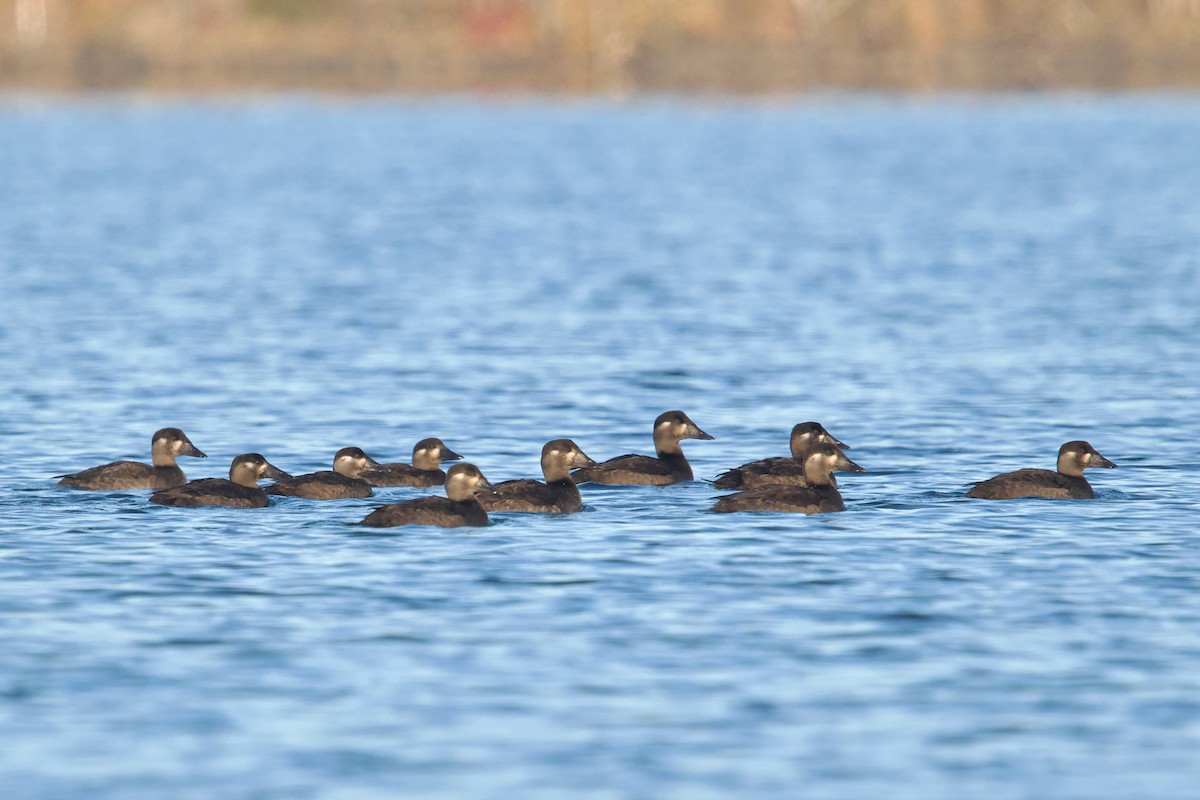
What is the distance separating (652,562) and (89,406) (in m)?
10.7

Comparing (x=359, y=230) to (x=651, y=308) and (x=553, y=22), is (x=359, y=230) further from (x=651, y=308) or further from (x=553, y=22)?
(x=553, y=22)

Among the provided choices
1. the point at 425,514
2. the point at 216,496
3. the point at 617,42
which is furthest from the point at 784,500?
the point at 617,42

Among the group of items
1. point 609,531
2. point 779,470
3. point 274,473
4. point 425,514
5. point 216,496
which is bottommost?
point 609,531

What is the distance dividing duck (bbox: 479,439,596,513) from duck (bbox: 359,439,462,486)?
1.65m

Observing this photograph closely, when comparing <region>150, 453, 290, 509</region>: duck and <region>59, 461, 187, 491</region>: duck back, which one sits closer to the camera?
<region>150, 453, 290, 509</region>: duck

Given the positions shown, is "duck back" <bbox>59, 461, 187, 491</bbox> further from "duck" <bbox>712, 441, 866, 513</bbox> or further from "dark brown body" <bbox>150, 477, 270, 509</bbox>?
"duck" <bbox>712, 441, 866, 513</bbox>

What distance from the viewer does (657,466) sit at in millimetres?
18766

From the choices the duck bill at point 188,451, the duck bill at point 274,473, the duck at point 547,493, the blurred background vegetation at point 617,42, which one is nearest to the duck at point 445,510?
the duck at point 547,493

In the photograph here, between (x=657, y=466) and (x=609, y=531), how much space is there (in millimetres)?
2148

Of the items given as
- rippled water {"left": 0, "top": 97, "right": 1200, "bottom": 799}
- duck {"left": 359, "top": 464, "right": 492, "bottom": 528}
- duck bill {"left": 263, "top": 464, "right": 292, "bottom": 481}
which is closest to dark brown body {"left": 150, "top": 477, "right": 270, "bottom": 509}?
rippled water {"left": 0, "top": 97, "right": 1200, "bottom": 799}

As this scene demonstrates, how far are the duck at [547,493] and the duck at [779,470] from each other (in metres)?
1.63

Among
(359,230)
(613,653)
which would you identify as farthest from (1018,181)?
(613,653)

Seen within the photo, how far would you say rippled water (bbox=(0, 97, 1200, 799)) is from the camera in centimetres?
1123

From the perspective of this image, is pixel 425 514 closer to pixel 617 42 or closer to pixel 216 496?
pixel 216 496
